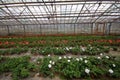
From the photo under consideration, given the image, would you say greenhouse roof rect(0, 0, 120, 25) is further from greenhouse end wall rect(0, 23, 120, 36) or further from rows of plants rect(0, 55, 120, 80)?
rows of plants rect(0, 55, 120, 80)

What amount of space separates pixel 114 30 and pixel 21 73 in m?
14.8

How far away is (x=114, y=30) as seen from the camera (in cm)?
1327

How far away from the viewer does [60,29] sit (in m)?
13.9

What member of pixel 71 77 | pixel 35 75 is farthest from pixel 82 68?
pixel 35 75

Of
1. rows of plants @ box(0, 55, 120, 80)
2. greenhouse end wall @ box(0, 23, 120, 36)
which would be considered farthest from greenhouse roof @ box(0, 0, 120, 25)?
rows of plants @ box(0, 55, 120, 80)

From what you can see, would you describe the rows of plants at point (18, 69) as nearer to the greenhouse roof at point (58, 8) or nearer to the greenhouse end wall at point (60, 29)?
the greenhouse roof at point (58, 8)

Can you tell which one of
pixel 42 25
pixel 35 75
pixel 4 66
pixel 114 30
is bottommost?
pixel 35 75

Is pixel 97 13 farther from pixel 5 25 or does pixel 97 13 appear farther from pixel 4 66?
pixel 5 25

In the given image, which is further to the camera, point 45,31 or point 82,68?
point 45,31

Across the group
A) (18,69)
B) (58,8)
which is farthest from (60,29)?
(18,69)

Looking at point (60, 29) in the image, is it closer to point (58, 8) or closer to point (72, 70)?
point (58, 8)

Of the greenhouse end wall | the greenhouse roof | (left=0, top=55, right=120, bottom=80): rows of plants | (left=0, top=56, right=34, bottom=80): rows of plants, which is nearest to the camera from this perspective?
(left=0, top=55, right=120, bottom=80): rows of plants

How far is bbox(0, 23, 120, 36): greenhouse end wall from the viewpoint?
1363 centimetres

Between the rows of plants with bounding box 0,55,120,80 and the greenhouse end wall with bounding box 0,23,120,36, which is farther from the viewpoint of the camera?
the greenhouse end wall with bounding box 0,23,120,36
